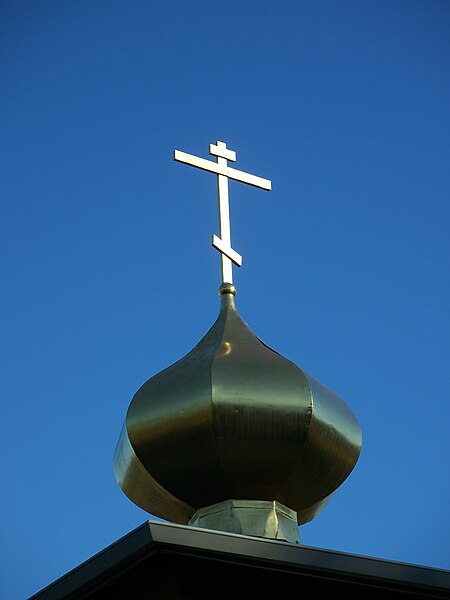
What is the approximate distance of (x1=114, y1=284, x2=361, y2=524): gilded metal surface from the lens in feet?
31.8

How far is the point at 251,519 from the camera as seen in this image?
382 inches

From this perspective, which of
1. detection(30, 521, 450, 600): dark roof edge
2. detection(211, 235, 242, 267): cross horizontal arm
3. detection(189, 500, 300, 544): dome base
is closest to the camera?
detection(30, 521, 450, 600): dark roof edge

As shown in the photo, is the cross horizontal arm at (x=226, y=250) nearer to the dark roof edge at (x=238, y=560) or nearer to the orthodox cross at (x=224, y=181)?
the orthodox cross at (x=224, y=181)

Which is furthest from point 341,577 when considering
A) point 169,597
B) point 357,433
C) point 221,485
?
point 357,433

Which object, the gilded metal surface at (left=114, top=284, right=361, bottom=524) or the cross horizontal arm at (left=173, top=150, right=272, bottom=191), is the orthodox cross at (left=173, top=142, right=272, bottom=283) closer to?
the cross horizontal arm at (left=173, top=150, right=272, bottom=191)

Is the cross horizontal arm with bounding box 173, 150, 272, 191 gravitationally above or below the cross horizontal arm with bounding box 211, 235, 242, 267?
above

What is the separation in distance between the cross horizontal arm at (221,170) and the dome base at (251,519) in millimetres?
2967

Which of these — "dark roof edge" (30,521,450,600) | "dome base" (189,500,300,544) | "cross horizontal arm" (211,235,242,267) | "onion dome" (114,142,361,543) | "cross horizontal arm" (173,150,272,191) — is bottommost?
"dark roof edge" (30,521,450,600)

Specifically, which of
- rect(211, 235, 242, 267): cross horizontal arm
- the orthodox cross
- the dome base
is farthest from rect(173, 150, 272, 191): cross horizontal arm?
the dome base

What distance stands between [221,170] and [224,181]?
108 millimetres

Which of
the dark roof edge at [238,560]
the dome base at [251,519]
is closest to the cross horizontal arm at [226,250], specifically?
the dome base at [251,519]

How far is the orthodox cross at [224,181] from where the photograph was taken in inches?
436

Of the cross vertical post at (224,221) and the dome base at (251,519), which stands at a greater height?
the cross vertical post at (224,221)

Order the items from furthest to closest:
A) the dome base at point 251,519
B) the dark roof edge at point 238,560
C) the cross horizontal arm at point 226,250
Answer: the cross horizontal arm at point 226,250 → the dome base at point 251,519 → the dark roof edge at point 238,560
